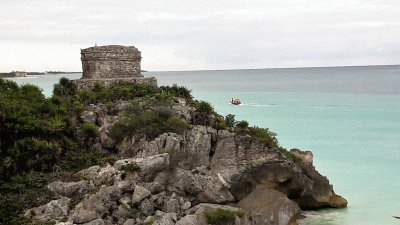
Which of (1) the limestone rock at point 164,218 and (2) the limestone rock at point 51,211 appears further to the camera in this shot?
(2) the limestone rock at point 51,211

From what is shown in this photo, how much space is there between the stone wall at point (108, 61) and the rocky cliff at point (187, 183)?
333 centimetres

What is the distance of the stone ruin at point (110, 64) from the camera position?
1894 cm

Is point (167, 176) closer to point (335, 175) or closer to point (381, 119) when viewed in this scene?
point (335, 175)

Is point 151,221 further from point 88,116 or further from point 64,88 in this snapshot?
point 64,88

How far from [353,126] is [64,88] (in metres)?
22.0

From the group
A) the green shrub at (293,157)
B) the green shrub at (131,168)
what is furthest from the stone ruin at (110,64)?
the green shrub at (131,168)

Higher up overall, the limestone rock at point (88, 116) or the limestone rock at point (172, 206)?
the limestone rock at point (88, 116)

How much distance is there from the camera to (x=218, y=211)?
11.6 m

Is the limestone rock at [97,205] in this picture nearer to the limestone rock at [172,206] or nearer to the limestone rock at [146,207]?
the limestone rock at [146,207]

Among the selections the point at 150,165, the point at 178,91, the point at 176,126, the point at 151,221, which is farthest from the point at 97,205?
the point at 178,91

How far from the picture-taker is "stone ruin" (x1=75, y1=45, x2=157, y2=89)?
1894 cm

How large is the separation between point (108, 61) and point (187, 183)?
25.4 feet

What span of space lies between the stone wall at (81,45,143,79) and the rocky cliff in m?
3.33

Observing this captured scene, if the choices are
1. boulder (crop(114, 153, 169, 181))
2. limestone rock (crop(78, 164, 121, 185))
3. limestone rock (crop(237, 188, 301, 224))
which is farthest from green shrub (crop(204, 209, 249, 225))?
limestone rock (crop(78, 164, 121, 185))
